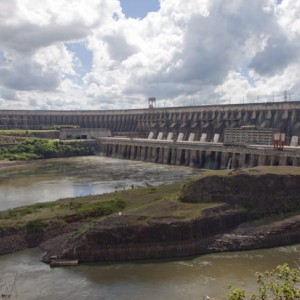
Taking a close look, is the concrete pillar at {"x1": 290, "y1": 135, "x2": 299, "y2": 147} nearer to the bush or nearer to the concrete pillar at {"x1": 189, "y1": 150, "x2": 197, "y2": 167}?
the concrete pillar at {"x1": 189, "y1": 150, "x2": 197, "y2": 167}

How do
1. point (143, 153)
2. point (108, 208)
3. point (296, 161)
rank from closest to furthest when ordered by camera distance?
point (108, 208) → point (296, 161) → point (143, 153)

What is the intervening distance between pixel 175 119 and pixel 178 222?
290 ft

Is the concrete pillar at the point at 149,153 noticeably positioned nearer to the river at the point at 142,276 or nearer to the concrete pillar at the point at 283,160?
the concrete pillar at the point at 283,160

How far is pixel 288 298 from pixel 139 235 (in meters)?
17.4

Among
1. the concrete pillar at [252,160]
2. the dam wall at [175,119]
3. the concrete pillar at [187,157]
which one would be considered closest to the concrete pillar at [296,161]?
the concrete pillar at [252,160]

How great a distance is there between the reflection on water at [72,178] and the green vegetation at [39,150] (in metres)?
5.91

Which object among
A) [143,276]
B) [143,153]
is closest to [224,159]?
[143,153]

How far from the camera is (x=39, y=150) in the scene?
9644cm

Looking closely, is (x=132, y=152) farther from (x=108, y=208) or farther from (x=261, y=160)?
(x=108, y=208)

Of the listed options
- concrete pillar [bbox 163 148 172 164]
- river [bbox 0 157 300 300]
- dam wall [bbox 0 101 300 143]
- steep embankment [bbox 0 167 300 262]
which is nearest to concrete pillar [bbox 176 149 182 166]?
concrete pillar [bbox 163 148 172 164]

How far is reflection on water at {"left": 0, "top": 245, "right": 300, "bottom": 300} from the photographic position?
22672mm

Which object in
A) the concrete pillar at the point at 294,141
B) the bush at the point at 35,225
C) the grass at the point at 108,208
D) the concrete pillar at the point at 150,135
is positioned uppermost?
→ the concrete pillar at the point at 294,141

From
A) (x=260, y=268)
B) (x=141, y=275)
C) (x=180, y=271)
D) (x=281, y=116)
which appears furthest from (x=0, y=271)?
(x=281, y=116)

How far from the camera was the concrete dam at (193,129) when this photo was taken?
68.5 meters
